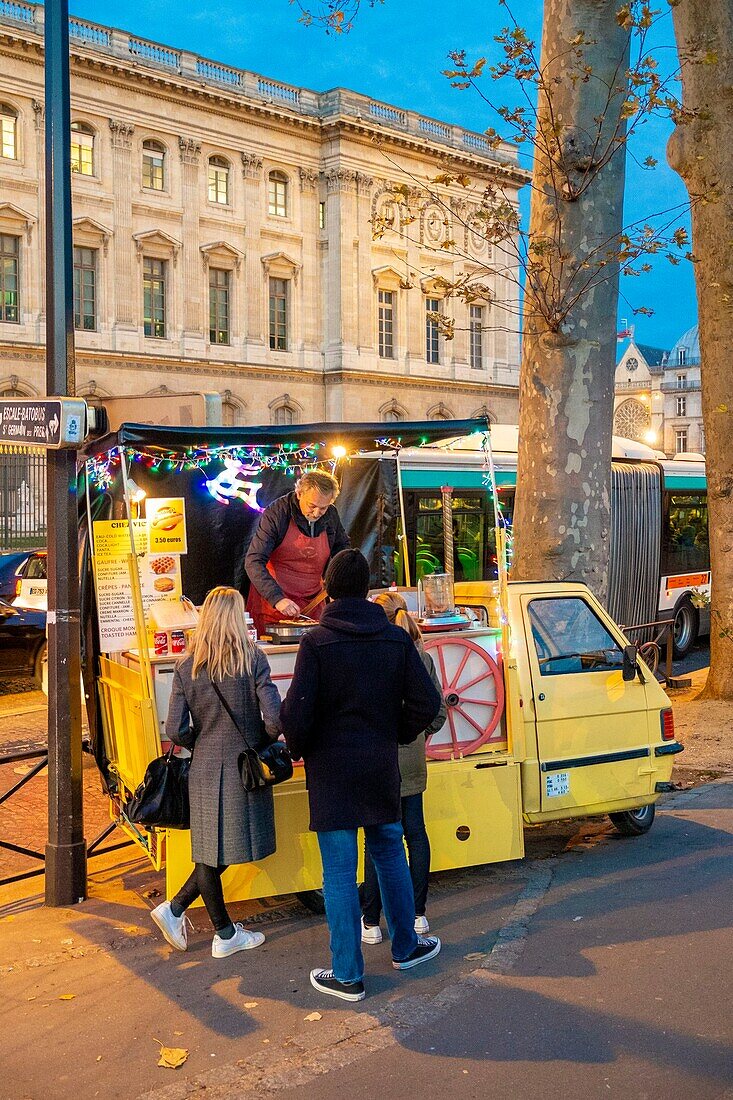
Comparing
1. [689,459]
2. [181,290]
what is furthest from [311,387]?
[689,459]

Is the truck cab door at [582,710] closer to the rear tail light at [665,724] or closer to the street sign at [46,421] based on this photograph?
the rear tail light at [665,724]

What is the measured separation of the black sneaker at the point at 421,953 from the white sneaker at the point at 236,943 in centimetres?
74

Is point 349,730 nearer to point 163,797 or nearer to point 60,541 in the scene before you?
point 163,797

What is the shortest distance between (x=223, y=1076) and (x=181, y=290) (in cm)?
4601

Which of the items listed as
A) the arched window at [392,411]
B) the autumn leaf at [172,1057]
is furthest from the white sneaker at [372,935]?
the arched window at [392,411]

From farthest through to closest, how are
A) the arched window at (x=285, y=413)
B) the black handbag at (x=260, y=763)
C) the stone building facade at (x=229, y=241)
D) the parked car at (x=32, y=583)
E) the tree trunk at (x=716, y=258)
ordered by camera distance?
the arched window at (x=285, y=413) → the stone building facade at (x=229, y=241) → the parked car at (x=32, y=583) → the tree trunk at (x=716, y=258) → the black handbag at (x=260, y=763)

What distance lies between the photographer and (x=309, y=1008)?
4.93 metres

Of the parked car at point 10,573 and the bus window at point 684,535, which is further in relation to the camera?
the bus window at point 684,535

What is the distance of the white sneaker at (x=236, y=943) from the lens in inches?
220

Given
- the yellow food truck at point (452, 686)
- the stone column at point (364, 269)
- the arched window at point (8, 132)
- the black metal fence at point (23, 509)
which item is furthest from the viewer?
the stone column at point (364, 269)

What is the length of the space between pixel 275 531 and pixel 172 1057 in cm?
385

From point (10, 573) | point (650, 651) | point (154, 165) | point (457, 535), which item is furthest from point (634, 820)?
point (154, 165)

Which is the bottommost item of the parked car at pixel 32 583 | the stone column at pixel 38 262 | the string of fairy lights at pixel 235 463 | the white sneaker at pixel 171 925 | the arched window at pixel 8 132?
the white sneaker at pixel 171 925

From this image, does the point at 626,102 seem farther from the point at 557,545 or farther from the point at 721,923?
the point at 721,923
